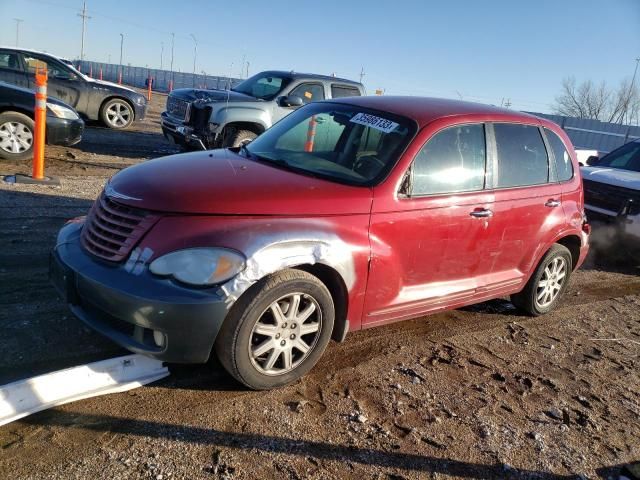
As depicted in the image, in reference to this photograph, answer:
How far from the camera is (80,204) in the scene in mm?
6965

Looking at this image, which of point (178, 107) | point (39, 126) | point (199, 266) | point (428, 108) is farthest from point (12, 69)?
point (199, 266)

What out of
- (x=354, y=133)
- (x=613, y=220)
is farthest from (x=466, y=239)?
(x=613, y=220)

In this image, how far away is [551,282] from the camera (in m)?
5.40

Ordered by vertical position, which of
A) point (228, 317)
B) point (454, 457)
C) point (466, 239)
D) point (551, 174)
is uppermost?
point (551, 174)

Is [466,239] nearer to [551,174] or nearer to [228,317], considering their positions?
[551,174]

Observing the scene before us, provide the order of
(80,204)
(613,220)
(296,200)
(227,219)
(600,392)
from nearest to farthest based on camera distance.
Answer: (227,219) < (296,200) < (600,392) < (80,204) < (613,220)

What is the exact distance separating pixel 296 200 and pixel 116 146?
9453mm

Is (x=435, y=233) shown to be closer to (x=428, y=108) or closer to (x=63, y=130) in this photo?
(x=428, y=108)

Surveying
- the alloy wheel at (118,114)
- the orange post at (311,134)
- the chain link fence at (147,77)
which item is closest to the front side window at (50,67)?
the alloy wheel at (118,114)

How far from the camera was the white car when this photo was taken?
7562mm

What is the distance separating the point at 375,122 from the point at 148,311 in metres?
2.23

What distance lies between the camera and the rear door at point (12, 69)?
1177cm

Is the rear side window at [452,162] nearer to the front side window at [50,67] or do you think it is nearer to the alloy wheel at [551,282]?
the alloy wheel at [551,282]

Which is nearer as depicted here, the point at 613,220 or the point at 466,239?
the point at 466,239
